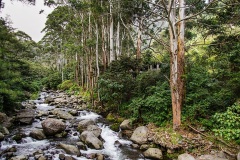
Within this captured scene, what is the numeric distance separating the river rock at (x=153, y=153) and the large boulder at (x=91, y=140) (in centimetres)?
207

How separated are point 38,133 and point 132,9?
32.7ft

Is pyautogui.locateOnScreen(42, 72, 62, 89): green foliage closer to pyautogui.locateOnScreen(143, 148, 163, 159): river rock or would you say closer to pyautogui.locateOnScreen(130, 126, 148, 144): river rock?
pyautogui.locateOnScreen(130, 126, 148, 144): river rock

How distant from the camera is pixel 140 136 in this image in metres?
9.05

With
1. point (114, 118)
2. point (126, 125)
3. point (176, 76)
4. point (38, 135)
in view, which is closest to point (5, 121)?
point (38, 135)

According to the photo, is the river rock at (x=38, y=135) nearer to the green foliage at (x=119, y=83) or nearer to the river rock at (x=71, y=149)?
the river rock at (x=71, y=149)

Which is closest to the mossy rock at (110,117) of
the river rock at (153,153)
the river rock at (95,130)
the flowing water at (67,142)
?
the flowing water at (67,142)

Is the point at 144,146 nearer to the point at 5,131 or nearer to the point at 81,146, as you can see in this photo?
the point at 81,146

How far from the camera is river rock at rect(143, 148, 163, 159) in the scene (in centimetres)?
760

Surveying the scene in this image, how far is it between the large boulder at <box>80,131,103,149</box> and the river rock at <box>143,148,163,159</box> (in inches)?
81.5

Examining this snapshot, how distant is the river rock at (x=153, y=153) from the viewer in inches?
299

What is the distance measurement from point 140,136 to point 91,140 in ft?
7.20

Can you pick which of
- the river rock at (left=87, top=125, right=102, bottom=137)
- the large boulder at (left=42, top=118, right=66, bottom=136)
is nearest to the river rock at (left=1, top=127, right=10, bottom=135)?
the large boulder at (left=42, top=118, right=66, bottom=136)

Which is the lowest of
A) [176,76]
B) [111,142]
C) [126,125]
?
[111,142]

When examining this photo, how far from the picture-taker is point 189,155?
6.98 m
